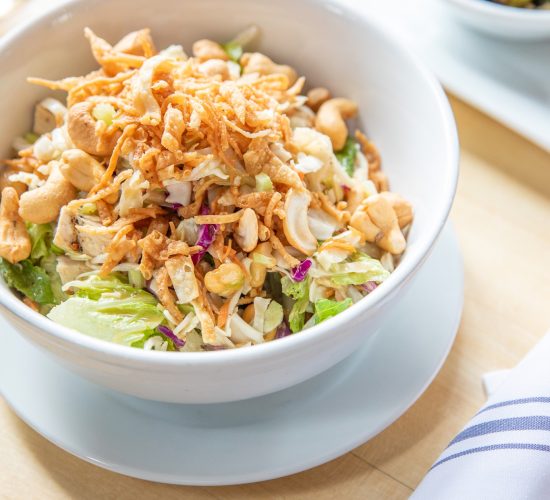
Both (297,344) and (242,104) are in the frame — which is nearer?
(297,344)

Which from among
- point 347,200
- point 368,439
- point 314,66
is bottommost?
point 368,439

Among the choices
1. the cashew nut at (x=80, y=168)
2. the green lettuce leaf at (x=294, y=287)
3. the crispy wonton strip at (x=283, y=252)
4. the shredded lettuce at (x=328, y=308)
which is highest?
the cashew nut at (x=80, y=168)

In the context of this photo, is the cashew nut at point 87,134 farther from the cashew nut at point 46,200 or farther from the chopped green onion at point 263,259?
the chopped green onion at point 263,259

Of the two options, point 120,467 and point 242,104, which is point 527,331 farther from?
point 120,467

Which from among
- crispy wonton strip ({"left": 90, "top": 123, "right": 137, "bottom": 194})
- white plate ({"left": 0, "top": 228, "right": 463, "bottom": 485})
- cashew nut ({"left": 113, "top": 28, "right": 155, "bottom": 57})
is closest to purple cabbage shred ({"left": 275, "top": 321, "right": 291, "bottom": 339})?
white plate ({"left": 0, "top": 228, "right": 463, "bottom": 485})

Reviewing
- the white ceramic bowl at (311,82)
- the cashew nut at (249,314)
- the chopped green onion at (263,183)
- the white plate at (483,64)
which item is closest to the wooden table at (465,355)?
the white plate at (483,64)

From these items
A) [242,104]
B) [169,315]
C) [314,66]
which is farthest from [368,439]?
[314,66]

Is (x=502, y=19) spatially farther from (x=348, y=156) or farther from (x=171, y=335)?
(x=171, y=335)
